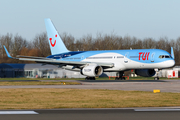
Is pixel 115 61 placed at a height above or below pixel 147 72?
above

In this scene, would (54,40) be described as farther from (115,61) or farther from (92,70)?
(92,70)

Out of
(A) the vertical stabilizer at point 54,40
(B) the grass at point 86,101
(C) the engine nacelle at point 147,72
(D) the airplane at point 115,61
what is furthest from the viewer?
(A) the vertical stabilizer at point 54,40

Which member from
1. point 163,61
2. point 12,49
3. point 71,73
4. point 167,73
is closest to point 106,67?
point 163,61

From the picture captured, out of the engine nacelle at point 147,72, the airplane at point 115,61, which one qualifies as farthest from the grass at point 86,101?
the engine nacelle at point 147,72

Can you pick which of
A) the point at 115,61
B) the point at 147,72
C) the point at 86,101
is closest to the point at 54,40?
the point at 115,61

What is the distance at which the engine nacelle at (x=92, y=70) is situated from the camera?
1688 inches

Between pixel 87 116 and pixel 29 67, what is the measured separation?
61.1m

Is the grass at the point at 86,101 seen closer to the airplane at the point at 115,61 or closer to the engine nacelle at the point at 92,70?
the engine nacelle at the point at 92,70

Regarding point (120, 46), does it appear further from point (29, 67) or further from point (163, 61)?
point (163, 61)

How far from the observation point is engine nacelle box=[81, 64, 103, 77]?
4288cm

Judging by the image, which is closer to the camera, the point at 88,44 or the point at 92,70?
the point at 92,70

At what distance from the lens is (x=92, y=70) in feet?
140

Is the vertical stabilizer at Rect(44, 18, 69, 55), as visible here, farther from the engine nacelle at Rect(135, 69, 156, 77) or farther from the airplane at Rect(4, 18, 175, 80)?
the engine nacelle at Rect(135, 69, 156, 77)

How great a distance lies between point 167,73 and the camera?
6788cm
